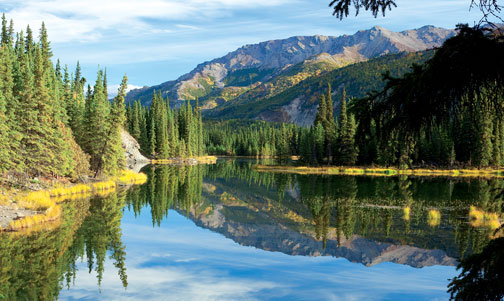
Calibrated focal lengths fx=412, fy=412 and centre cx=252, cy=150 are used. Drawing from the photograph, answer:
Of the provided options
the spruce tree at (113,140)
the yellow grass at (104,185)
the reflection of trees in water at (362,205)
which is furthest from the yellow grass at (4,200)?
the spruce tree at (113,140)

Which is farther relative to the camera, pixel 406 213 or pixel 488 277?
pixel 406 213

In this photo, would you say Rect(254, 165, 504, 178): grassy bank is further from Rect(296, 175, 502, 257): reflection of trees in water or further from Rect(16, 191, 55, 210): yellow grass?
Rect(16, 191, 55, 210): yellow grass

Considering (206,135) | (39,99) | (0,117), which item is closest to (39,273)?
(0,117)

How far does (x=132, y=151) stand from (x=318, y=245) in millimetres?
89747

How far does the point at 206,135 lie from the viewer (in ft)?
630

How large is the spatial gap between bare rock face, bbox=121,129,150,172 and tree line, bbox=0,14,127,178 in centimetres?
4034

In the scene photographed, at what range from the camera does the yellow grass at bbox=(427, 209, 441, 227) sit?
33169 mm

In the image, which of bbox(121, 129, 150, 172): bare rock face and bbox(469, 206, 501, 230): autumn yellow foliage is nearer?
bbox(469, 206, 501, 230): autumn yellow foliage

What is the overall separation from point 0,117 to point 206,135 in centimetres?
15643

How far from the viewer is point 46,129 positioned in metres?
42.9

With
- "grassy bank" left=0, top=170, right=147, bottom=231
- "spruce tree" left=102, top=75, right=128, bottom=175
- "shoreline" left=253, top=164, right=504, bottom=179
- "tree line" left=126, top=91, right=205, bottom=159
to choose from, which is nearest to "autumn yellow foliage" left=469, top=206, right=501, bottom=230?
"grassy bank" left=0, top=170, right=147, bottom=231

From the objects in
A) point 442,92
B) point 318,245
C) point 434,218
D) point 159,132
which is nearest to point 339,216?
point 434,218

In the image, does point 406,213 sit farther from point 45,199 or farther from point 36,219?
point 45,199

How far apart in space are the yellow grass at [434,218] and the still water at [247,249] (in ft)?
0.71
